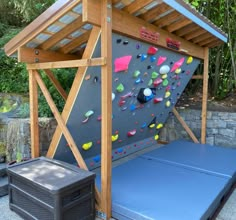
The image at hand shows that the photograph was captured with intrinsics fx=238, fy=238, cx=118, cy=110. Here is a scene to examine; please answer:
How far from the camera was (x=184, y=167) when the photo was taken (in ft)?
12.7

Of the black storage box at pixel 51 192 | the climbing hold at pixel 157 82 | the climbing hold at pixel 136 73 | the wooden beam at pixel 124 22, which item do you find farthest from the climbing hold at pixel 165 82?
the black storage box at pixel 51 192

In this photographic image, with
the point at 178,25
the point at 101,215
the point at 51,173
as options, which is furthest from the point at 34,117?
the point at 178,25

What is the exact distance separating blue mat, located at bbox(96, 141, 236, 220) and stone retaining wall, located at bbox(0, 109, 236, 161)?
19.8 inches

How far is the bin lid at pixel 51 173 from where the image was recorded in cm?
238

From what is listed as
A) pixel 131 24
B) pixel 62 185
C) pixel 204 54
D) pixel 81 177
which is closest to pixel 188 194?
pixel 81 177

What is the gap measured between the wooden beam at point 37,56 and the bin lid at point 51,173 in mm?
1320

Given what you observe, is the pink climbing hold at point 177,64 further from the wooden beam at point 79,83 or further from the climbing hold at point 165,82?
the wooden beam at point 79,83

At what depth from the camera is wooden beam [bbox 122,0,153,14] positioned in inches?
97.2

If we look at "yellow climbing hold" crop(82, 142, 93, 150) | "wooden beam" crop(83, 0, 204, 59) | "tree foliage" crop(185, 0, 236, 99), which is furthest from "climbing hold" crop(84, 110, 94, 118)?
"tree foliage" crop(185, 0, 236, 99)

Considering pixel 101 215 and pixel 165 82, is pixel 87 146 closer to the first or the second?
pixel 101 215

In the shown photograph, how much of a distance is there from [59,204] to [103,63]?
1.44 metres

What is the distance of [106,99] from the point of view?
2496 millimetres

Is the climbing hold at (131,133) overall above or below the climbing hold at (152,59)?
below

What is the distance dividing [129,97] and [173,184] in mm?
1380
